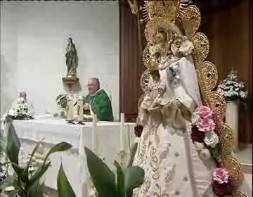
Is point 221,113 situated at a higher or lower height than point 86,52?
lower

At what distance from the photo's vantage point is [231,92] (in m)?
2.83

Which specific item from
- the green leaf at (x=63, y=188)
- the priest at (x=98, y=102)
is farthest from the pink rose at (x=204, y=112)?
the green leaf at (x=63, y=188)

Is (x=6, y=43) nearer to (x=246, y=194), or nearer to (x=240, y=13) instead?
(x=246, y=194)

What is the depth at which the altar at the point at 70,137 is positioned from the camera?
71.9 inches

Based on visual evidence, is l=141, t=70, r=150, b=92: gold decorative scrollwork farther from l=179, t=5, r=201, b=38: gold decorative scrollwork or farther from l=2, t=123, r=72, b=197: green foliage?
l=2, t=123, r=72, b=197: green foliage

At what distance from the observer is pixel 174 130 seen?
5.42 feet

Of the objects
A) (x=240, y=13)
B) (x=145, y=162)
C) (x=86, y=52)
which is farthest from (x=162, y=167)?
(x=240, y=13)

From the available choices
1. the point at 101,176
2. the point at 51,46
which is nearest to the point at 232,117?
the point at 51,46

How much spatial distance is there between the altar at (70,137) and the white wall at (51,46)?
9 centimetres

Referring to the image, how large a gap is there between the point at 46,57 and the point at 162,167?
0.89 meters

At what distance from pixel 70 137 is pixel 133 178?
51.3 inches

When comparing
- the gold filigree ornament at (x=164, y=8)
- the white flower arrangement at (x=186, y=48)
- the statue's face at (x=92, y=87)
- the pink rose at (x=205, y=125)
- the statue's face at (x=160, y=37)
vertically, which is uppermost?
the gold filigree ornament at (x=164, y=8)

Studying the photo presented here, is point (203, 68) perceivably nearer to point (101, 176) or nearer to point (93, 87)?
point (93, 87)

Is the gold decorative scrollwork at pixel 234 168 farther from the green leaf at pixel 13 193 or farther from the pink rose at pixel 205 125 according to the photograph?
the green leaf at pixel 13 193
